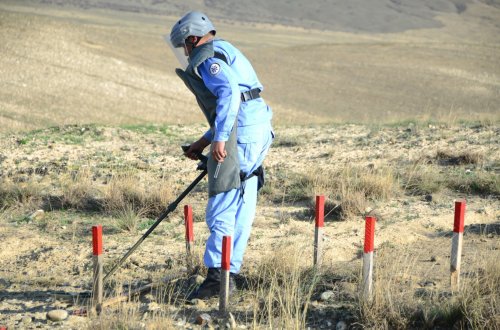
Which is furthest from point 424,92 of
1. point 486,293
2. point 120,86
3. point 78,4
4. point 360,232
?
point 78,4

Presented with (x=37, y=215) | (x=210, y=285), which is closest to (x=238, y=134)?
(x=210, y=285)

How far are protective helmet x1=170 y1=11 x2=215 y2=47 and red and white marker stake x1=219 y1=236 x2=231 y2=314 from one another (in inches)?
57.2

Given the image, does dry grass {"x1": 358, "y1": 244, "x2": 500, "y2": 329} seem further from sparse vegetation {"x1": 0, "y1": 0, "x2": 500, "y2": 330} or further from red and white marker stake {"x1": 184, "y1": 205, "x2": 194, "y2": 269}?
red and white marker stake {"x1": 184, "y1": 205, "x2": 194, "y2": 269}

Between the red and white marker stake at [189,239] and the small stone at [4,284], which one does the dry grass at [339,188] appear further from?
the small stone at [4,284]

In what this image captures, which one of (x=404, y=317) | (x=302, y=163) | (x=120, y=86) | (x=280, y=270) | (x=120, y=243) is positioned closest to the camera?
(x=404, y=317)

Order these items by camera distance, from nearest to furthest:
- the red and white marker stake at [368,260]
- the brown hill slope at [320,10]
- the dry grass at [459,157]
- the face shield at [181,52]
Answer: the red and white marker stake at [368,260] < the face shield at [181,52] < the dry grass at [459,157] < the brown hill slope at [320,10]

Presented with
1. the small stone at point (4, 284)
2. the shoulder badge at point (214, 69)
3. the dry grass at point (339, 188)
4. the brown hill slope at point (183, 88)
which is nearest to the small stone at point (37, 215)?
the small stone at point (4, 284)

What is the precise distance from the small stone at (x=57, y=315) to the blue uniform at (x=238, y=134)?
3.37 feet

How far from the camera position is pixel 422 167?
381 inches

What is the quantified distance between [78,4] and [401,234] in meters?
108

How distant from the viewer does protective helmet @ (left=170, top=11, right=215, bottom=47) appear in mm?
5527

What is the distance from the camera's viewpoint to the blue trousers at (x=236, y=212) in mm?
5547

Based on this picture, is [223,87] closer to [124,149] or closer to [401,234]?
[401,234]

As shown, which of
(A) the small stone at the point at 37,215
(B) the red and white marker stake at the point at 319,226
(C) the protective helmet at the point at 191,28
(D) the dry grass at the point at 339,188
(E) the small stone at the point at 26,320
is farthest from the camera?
(A) the small stone at the point at 37,215
